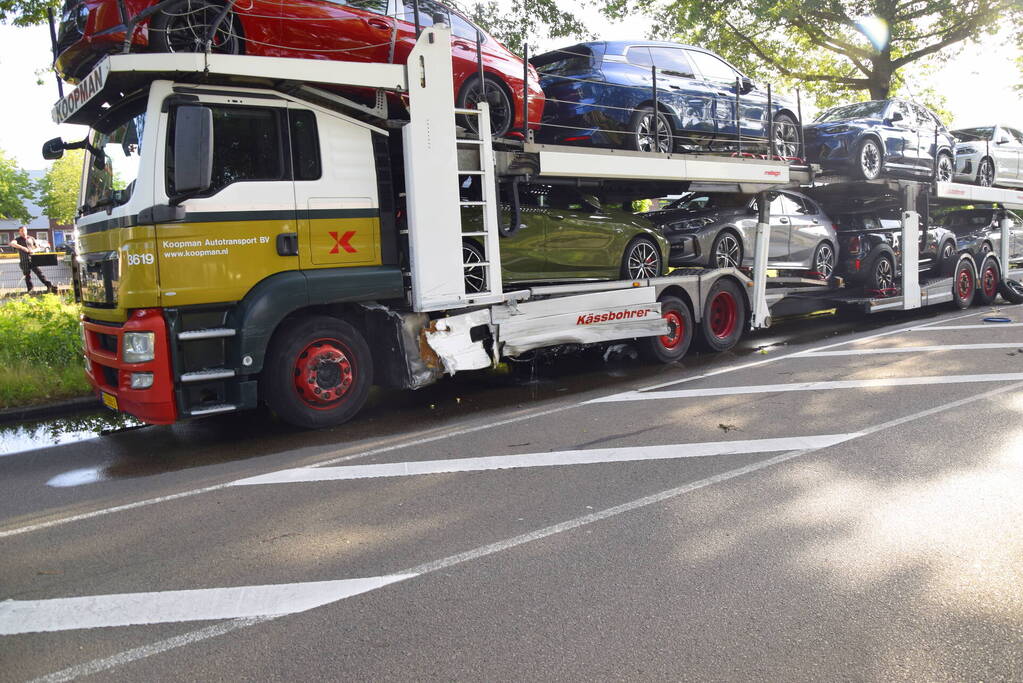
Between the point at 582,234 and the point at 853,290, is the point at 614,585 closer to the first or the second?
the point at 582,234

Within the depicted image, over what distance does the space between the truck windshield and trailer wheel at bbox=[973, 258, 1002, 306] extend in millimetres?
14115

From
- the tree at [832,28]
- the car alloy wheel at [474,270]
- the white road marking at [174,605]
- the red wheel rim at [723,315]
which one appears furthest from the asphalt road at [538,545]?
the tree at [832,28]

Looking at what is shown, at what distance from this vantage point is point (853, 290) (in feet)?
42.2

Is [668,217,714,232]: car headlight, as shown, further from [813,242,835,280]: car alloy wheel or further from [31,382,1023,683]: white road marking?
[31,382,1023,683]: white road marking

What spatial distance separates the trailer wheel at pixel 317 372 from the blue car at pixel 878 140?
8.34 m

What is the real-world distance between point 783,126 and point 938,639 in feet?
31.0

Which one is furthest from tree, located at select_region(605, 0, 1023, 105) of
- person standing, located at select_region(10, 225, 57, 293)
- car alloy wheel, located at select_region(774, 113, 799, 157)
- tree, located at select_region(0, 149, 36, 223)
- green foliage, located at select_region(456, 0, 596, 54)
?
tree, located at select_region(0, 149, 36, 223)

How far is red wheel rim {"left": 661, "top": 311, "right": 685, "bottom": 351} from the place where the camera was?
979 cm

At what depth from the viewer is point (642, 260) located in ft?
31.7

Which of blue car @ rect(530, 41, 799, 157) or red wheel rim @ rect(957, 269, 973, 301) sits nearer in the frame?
blue car @ rect(530, 41, 799, 157)

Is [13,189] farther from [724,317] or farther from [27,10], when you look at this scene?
[724,317]

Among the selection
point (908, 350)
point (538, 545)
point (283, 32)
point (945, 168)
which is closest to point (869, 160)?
point (945, 168)

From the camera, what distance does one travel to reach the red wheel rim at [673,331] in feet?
32.1

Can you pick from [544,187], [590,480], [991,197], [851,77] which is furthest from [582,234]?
[851,77]
